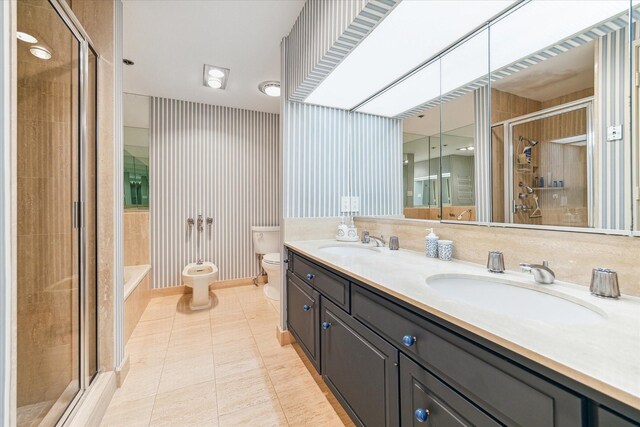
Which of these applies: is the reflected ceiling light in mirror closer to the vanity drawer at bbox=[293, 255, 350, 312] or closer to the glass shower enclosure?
the vanity drawer at bbox=[293, 255, 350, 312]

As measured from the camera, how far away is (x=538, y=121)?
1.04m

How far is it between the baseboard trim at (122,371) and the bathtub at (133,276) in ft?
1.79

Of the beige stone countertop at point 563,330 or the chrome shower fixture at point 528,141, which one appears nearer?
the beige stone countertop at point 563,330

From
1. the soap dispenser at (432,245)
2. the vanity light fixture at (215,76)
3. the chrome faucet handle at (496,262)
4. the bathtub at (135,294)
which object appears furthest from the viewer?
A: the vanity light fixture at (215,76)

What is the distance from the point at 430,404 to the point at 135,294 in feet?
8.52

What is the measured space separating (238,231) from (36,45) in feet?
8.25

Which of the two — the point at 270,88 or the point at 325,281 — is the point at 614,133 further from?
the point at 270,88

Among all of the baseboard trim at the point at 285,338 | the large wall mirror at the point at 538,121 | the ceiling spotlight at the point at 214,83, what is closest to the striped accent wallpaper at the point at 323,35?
the large wall mirror at the point at 538,121

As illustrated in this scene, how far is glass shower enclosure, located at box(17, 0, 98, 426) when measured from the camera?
1.18 m

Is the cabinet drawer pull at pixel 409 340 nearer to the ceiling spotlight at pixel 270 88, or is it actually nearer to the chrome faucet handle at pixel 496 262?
the chrome faucet handle at pixel 496 262

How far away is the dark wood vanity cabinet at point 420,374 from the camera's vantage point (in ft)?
1.56

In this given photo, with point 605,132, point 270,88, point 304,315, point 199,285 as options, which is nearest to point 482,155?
point 605,132

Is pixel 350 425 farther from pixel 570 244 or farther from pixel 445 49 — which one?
pixel 445 49

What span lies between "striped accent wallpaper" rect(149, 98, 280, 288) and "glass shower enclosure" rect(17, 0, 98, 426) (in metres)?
1.70
